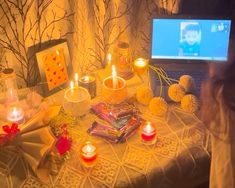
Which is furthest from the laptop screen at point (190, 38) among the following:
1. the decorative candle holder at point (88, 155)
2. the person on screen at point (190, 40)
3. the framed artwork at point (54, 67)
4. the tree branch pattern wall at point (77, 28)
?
the decorative candle holder at point (88, 155)

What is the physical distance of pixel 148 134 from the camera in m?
1.38

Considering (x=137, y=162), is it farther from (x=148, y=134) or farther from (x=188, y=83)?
(x=188, y=83)

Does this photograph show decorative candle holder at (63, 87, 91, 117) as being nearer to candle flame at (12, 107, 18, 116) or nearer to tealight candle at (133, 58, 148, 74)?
candle flame at (12, 107, 18, 116)

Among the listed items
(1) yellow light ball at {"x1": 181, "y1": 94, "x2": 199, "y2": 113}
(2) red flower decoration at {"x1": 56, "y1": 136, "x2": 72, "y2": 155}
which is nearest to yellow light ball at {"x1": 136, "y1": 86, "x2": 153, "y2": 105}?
(1) yellow light ball at {"x1": 181, "y1": 94, "x2": 199, "y2": 113}

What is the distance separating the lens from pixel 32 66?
166cm

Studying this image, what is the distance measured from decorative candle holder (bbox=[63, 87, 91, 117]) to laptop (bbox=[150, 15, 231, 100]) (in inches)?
12.1

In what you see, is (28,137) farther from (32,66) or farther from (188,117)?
(188,117)

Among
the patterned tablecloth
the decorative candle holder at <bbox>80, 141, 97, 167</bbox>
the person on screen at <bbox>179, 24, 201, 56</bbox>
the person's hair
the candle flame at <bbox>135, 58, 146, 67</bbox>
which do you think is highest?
the person's hair

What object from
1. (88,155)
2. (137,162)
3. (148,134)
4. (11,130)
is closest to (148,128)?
(148,134)

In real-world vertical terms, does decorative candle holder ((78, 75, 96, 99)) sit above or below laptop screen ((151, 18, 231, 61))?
below

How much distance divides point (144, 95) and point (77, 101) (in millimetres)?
277

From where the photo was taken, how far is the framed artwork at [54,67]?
1581 mm

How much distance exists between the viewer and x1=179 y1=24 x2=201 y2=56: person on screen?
1643mm

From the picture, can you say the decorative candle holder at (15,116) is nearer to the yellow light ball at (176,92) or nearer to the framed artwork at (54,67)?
the framed artwork at (54,67)
